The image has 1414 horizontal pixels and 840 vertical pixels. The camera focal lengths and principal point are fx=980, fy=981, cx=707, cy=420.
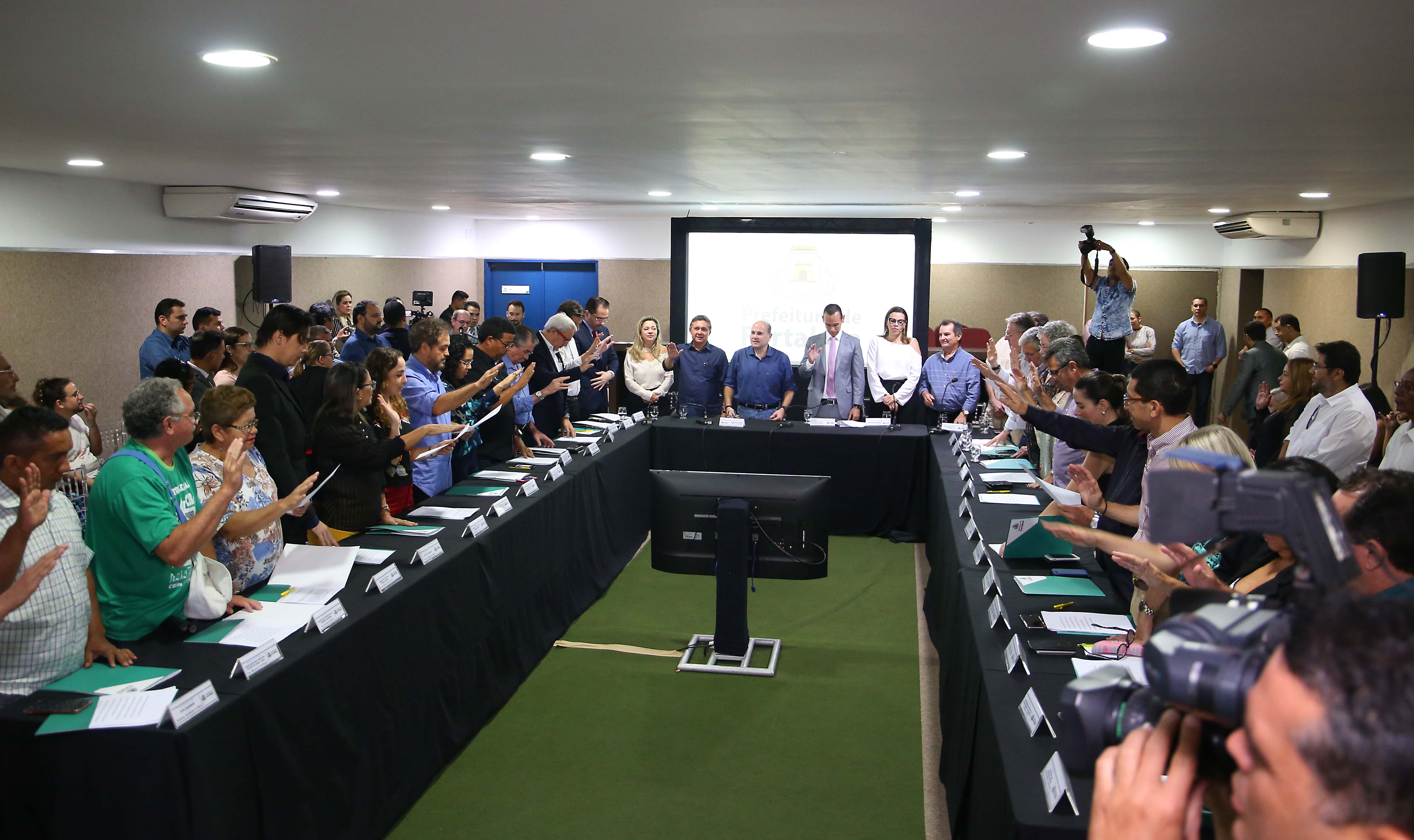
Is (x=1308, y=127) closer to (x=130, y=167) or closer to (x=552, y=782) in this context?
(x=552, y=782)

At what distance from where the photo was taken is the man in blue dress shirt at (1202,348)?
10617 mm

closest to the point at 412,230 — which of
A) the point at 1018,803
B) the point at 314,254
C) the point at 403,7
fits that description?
the point at 314,254

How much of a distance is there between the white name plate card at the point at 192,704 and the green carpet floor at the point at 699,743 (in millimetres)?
982

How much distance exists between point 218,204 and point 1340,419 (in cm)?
765

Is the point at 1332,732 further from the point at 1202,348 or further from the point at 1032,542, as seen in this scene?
the point at 1202,348

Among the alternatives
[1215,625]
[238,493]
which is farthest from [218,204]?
[1215,625]

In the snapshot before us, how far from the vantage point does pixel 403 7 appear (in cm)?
224

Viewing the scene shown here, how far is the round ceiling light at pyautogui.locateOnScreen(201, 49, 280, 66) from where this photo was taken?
2754 millimetres

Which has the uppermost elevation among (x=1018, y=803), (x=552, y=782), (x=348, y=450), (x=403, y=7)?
(x=403, y=7)

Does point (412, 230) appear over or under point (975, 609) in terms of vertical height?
over

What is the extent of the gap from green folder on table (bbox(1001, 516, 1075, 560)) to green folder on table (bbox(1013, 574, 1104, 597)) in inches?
5.1

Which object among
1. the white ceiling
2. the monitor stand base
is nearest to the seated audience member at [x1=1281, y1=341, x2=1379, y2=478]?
the white ceiling

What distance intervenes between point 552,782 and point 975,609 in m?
1.45

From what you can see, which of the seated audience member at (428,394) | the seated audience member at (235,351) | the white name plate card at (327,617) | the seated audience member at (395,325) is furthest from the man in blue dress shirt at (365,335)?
the white name plate card at (327,617)
